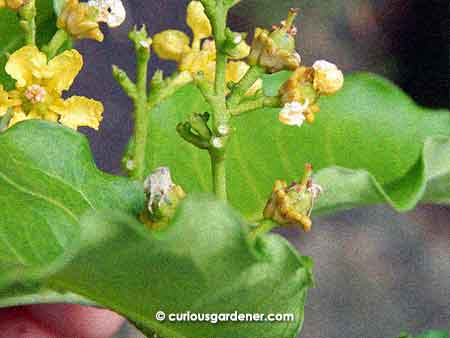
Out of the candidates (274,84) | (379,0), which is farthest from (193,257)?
(379,0)

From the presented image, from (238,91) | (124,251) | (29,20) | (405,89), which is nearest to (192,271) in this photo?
(124,251)

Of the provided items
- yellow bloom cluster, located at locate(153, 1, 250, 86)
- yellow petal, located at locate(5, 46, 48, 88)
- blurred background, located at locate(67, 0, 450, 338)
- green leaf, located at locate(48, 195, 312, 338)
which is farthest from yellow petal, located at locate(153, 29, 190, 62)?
blurred background, located at locate(67, 0, 450, 338)

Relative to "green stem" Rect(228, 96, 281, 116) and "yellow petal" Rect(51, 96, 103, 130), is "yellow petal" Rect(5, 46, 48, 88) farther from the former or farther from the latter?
"green stem" Rect(228, 96, 281, 116)

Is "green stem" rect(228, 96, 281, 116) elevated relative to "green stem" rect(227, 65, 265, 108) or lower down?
lower down

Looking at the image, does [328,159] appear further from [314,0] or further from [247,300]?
[314,0]

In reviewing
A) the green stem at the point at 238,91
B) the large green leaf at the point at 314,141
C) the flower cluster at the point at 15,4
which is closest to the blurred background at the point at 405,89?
the large green leaf at the point at 314,141

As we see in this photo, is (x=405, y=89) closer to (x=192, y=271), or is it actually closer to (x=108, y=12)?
(x=108, y=12)
